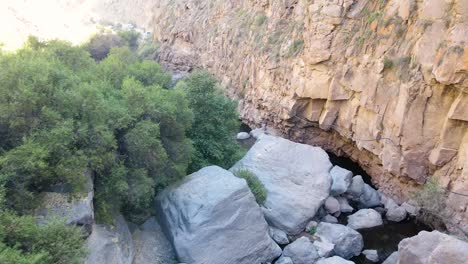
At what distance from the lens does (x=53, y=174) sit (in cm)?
1398

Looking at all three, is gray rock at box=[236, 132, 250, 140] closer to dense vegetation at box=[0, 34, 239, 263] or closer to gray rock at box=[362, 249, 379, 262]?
dense vegetation at box=[0, 34, 239, 263]

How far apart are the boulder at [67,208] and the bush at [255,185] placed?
333 inches

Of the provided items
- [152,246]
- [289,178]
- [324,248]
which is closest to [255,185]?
[289,178]

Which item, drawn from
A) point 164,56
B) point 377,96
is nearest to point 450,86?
point 377,96

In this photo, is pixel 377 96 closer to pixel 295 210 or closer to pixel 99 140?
pixel 295 210

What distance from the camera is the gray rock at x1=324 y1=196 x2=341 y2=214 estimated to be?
2194cm

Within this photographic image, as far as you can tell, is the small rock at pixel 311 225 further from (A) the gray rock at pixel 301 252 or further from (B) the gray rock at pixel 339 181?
(B) the gray rock at pixel 339 181

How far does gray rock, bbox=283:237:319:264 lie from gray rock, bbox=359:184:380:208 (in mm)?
5642

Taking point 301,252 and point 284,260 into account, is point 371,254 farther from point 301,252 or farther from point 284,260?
point 284,260

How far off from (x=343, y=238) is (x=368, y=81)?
357 inches

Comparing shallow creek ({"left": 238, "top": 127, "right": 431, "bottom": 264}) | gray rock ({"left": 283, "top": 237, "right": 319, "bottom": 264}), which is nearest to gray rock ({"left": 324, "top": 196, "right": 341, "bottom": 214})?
shallow creek ({"left": 238, "top": 127, "right": 431, "bottom": 264})

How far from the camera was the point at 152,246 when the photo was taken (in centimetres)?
1728

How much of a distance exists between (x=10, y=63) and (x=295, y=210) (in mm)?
13585

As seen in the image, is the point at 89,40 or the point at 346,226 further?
the point at 89,40
